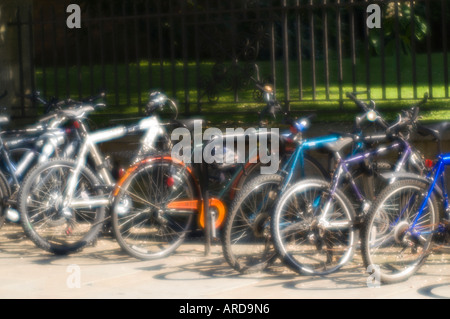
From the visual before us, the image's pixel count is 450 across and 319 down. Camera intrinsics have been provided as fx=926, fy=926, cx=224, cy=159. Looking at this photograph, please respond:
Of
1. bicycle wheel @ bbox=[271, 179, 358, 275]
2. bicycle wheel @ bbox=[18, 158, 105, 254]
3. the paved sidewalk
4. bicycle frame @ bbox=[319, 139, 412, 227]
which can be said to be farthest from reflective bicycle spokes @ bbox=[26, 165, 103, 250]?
bicycle frame @ bbox=[319, 139, 412, 227]

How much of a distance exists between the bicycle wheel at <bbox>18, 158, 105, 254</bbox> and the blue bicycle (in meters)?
2.40

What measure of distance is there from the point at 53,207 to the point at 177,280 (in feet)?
4.73

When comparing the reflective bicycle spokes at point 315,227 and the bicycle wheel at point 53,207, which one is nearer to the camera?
the reflective bicycle spokes at point 315,227

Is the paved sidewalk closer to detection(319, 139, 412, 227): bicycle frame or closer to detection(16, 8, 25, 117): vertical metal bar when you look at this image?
detection(319, 139, 412, 227): bicycle frame

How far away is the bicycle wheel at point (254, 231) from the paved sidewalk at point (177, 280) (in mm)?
111

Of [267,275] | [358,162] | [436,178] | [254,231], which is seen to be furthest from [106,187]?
[436,178]

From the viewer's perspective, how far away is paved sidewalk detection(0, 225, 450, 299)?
6.21m

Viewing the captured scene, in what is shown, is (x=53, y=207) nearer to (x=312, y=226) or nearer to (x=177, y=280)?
(x=177, y=280)

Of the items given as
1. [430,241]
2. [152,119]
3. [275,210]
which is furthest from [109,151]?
[430,241]

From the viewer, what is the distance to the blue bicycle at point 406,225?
630cm

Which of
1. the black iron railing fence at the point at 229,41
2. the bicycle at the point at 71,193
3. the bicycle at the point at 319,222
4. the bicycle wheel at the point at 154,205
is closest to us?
the bicycle at the point at 319,222

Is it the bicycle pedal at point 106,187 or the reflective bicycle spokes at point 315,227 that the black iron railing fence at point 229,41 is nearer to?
the bicycle pedal at point 106,187

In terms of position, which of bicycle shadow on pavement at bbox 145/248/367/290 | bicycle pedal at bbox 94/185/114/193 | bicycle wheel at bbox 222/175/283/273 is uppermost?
bicycle pedal at bbox 94/185/114/193

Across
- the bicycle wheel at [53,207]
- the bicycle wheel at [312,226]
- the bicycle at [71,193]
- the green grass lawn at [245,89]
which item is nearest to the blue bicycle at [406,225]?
the bicycle wheel at [312,226]
